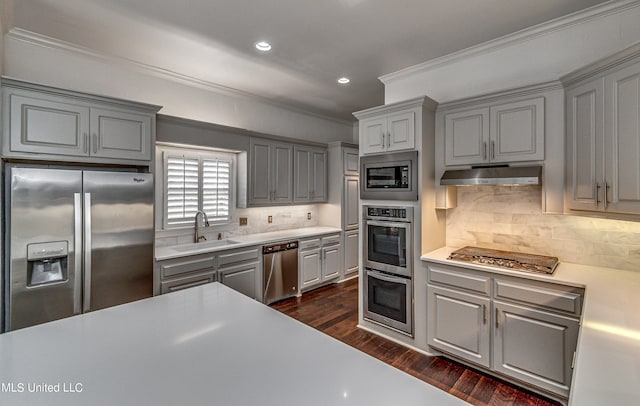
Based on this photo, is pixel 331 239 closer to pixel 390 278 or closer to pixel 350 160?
pixel 350 160

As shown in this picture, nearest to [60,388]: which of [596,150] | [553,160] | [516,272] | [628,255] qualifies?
[516,272]

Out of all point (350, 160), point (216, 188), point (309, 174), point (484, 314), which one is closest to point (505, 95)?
point (484, 314)

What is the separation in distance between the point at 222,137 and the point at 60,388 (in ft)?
10.4

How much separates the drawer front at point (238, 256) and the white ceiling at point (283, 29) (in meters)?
2.10

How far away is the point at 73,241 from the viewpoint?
2361 mm

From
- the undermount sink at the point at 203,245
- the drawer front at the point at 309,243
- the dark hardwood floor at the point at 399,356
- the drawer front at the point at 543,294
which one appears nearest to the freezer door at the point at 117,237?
the undermount sink at the point at 203,245

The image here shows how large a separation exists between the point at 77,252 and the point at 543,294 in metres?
3.54

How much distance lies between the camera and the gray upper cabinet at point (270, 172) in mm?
4031

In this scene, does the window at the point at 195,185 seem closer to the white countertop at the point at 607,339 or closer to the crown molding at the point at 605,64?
the white countertop at the point at 607,339

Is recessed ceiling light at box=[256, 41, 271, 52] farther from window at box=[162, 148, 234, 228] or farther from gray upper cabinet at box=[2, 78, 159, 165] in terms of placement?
window at box=[162, 148, 234, 228]

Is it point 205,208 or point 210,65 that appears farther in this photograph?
Answer: point 205,208

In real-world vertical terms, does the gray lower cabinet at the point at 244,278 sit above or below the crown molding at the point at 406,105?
below

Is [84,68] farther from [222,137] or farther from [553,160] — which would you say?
[553,160]

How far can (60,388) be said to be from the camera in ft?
2.81
